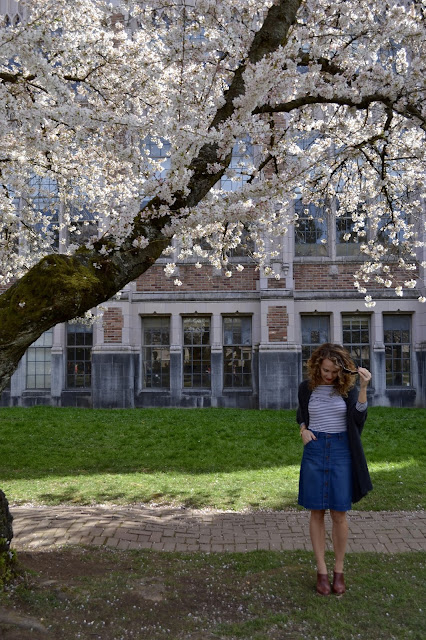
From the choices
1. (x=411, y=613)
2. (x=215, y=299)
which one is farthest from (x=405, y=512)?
(x=215, y=299)

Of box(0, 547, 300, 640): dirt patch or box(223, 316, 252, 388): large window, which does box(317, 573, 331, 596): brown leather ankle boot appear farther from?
box(223, 316, 252, 388): large window

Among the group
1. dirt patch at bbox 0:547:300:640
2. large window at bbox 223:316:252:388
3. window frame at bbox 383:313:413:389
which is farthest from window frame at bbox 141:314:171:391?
dirt patch at bbox 0:547:300:640

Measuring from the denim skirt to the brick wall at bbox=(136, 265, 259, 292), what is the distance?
43.9 feet

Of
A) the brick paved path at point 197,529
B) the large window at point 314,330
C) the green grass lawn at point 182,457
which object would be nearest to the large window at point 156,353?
the green grass lawn at point 182,457

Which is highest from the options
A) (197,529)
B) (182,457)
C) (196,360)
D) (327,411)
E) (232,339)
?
(232,339)

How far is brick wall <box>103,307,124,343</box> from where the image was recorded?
17375 millimetres

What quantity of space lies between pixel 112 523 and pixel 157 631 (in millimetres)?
2605

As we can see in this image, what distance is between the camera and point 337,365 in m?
4.32

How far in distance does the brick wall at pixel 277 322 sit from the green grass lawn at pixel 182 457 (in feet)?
8.47

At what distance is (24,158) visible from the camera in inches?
324

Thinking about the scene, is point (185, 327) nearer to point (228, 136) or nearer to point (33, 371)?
point (33, 371)

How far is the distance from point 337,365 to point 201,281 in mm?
13576

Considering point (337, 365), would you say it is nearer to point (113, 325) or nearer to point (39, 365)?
point (113, 325)

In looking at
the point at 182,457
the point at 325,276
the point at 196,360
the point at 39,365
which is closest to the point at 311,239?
the point at 325,276
